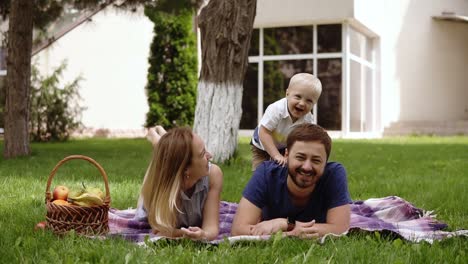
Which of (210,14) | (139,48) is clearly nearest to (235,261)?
(210,14)

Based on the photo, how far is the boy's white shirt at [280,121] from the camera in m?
5.09

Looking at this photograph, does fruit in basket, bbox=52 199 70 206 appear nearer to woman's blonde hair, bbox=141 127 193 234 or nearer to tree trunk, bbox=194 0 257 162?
woman's blonde hair, bbox=141 127 193 234

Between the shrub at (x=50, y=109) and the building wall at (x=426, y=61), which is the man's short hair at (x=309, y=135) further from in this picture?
the building wall at (x=426, y=61)

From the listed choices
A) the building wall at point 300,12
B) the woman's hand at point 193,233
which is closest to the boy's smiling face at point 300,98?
the woman's hand at point 193,233

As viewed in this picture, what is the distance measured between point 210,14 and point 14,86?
3326 millimetres

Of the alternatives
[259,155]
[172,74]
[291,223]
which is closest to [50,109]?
[172,74]

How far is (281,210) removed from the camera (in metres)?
4.00

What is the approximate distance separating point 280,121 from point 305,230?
5.25ft

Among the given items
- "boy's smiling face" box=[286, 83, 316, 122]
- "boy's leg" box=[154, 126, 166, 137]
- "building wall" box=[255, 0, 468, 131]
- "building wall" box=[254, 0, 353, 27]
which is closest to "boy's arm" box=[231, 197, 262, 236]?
"boy's leg" box=[154, 126, 166, 137]

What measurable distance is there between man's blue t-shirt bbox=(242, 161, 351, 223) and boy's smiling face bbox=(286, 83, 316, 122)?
88cm

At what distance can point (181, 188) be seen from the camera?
12.9ft

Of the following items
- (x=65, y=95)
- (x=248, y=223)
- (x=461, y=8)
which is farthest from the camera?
(x=461, y=8)

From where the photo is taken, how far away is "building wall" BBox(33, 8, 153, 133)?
18.4 meters

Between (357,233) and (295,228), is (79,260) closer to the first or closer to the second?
(295,228)
